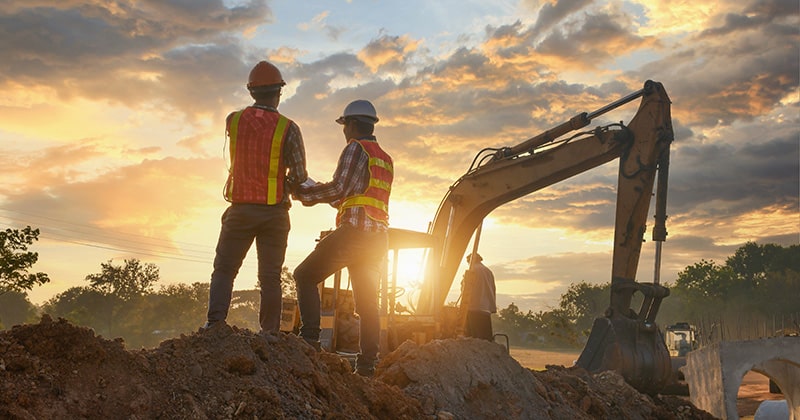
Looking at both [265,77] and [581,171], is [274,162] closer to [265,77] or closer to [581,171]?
[265,77]

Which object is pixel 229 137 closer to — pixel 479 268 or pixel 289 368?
pixel 289 368

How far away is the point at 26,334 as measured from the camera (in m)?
Result: 3.66

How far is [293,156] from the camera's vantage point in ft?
17.4

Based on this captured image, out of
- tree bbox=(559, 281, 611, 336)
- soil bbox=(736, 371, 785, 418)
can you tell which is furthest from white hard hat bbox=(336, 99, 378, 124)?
tree bbox=(559, 281, 611, 336)

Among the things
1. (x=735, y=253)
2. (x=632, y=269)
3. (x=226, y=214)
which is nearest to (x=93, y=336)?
(x=226, y=214)

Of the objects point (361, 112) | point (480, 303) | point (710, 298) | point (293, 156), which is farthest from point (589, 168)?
point (710, 298)

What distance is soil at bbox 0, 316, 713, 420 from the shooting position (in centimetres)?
340

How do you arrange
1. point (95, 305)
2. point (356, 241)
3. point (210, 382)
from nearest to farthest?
point (210, 382), point (356, 241), point (95, 305)

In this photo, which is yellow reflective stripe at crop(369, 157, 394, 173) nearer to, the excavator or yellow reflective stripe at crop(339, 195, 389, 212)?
yellow reflective stripe at crop(339, 195, 389, 212)

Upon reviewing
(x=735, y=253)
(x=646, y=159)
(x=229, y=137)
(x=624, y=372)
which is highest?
(x=735, y=253)

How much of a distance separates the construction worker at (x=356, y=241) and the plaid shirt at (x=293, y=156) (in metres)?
0.24

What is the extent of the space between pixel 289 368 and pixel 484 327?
26.2ft

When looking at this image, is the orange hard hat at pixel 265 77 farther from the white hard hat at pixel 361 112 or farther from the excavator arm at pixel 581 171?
the excavator arm at pixel 581 171

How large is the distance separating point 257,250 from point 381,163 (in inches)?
49.7
